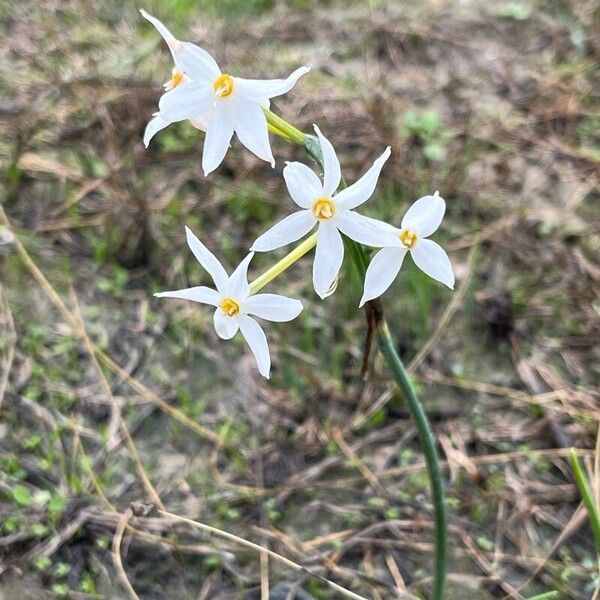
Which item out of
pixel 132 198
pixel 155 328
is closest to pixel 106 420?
pixel 155 328

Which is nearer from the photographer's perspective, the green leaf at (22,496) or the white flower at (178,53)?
the white flower at (178,53)

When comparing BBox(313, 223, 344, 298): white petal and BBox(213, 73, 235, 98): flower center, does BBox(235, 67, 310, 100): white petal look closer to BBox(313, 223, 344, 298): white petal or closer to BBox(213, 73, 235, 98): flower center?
BBox(213, 73, 235, 98): flower center

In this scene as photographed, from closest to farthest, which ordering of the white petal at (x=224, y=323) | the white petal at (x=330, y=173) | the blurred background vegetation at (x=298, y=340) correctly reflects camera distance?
the white petal at (x=330, y=173), the white petal at (x=224, y=323), the blurred background vegetation at (x=298, y=340)

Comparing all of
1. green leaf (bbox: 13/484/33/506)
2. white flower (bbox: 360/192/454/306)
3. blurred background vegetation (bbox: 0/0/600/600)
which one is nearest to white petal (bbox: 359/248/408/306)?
white flower (bbox: 360/192/454/306)

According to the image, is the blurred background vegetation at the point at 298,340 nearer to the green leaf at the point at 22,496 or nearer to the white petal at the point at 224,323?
the green leaf at the point at 22,496

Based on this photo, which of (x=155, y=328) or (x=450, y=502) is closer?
(x=450, y=502)

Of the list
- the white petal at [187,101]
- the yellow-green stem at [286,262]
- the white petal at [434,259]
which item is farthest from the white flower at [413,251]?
the white petal at [187,101]

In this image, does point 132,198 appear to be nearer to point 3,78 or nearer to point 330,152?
point 3,78
